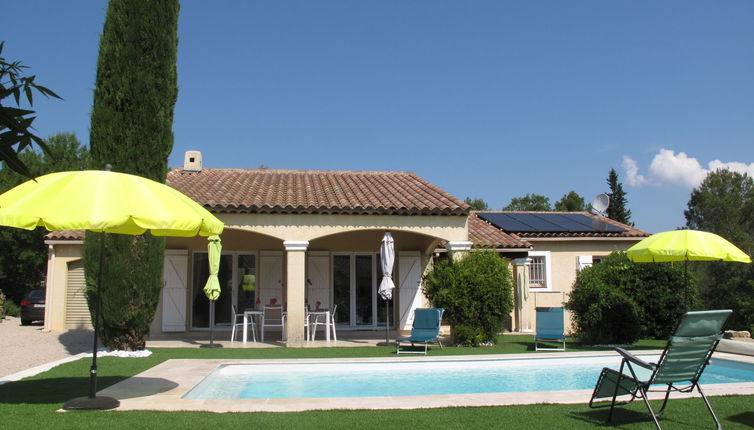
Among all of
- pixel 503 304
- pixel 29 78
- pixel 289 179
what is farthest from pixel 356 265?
pixel 29 78

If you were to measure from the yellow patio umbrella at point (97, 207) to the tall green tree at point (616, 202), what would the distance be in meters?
38.3

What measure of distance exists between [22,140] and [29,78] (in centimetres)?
37

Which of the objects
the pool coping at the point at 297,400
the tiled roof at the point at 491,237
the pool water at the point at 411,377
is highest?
the tiled roof at the point at 491,237

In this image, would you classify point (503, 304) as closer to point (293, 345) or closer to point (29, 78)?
point (293, 345)

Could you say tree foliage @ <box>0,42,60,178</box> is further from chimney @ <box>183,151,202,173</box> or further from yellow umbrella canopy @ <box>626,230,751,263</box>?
chimney @ <box>183,151,202,173</box>

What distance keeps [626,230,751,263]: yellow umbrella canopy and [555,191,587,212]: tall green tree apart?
50124 millimetres

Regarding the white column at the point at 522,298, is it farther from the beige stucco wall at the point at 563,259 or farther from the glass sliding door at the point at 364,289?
the glass sliding door at the point at 364,289

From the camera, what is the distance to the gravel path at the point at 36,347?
11.4 meters

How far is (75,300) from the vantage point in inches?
739

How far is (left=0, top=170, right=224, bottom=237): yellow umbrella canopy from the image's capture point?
5.40 m

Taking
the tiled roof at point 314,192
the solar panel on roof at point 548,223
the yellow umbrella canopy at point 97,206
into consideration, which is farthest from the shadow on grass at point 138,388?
the solar panel on roof at point 548,223

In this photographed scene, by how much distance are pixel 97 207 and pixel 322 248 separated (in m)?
12.0

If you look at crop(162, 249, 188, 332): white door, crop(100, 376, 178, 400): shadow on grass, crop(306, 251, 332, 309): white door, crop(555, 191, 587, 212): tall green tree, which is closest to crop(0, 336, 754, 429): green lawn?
crop(100, 376, 178, 400): shadow on grass

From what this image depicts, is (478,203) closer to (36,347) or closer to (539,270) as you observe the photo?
(539,270)
